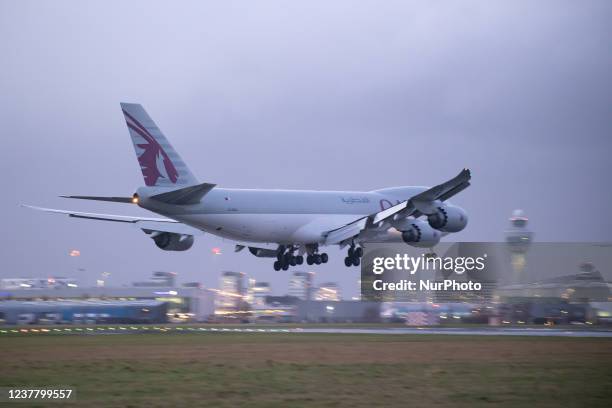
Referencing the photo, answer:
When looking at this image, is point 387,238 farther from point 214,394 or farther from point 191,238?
point 214,394

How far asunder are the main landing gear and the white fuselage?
6.09ft

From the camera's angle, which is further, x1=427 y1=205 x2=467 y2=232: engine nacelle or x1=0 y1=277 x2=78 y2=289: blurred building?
x1=0 y1=277 x2=78 y2=289: blurred building

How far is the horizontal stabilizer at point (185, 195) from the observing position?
173ft

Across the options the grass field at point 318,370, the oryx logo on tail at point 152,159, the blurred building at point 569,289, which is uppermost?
the oryx logo on tail at point 152,159

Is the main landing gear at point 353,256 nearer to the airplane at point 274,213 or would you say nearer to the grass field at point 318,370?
the airplane at point 274,213

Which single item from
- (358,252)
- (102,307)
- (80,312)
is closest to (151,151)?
(358,252)

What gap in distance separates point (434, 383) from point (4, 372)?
14657 millimetres

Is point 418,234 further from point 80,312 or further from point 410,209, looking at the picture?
point 80,312

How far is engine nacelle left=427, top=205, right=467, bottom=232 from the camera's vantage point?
195ft

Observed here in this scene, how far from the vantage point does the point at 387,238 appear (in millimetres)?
66812

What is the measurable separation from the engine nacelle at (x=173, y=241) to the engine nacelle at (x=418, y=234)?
14367mm

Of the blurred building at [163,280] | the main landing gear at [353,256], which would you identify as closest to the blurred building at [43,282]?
the blurred building at [163,280]

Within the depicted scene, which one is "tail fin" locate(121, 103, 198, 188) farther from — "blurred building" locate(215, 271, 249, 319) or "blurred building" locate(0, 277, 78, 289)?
"blurred building" locate(0, 277, 78, 289)

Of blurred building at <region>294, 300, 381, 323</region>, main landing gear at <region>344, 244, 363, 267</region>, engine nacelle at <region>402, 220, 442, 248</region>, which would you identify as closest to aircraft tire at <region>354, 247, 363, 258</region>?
main landing gear at <region>344, 244, 363, 267</region>
